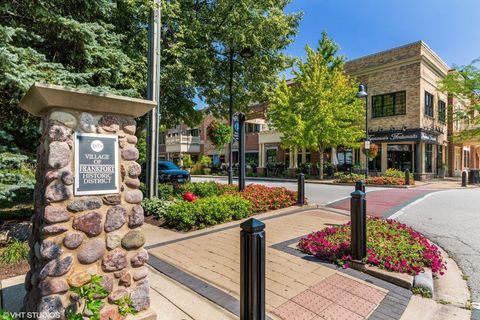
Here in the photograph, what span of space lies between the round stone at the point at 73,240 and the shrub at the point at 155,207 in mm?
5050

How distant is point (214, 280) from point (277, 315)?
1144mm

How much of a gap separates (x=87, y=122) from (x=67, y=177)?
539 mm

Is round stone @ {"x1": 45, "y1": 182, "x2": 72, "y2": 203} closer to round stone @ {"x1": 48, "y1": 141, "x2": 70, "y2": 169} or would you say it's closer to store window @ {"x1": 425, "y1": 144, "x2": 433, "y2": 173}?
round stone @ {"x1": 48, "y1": 141, "x2": 70, "y2": 169}

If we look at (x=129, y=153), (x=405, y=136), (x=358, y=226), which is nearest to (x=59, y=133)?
(x=129, y=153)

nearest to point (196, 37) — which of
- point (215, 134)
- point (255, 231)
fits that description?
point (215, 134)

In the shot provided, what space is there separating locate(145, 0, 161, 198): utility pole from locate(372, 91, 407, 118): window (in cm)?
2163

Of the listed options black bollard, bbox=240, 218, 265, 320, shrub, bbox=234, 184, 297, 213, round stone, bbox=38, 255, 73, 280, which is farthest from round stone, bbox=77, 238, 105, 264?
shrub, bbox=234, 184, 297, 213

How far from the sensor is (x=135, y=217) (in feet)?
9.56

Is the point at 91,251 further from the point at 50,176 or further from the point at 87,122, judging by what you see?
the point at 87,122

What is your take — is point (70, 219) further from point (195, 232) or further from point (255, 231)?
point (195, 232)

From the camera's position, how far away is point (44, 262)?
2.44 m

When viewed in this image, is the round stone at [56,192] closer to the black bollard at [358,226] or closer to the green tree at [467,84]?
the black bollard at [358,226]

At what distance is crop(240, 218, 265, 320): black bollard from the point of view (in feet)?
8.37

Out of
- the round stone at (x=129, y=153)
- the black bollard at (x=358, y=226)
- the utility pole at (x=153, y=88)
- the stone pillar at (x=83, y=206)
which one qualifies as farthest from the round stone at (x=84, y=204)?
the utility pole at (x=153, y=88)
